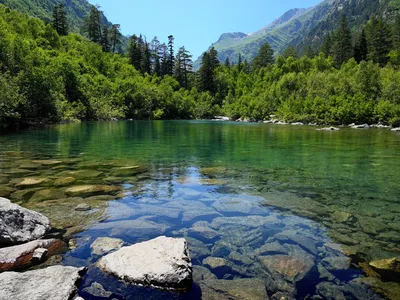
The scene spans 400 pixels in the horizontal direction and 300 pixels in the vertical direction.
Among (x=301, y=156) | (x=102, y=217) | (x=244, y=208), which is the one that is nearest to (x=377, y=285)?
(x=244, y=208)

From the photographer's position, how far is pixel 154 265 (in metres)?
5.34

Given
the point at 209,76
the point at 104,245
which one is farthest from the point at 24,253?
the point at 209,76


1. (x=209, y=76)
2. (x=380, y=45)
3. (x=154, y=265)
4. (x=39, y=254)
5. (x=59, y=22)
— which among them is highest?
(x=59, y=22)

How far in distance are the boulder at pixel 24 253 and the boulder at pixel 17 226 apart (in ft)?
1.40

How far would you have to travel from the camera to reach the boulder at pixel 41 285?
14.2 feet

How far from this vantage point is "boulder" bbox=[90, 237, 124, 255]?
6488mm

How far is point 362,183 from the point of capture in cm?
1313

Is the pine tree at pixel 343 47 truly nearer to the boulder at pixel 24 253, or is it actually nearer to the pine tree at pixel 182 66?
the pine tree at pixel 182 66

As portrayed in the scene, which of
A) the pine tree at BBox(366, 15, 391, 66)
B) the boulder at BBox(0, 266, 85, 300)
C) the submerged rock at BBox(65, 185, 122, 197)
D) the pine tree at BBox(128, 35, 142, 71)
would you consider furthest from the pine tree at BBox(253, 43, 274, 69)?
the boulder at BBox(0, 266, 85, 300)

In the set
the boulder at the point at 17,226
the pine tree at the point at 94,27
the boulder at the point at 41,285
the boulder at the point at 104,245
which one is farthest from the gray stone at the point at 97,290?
the pine tree at the point at 94,27

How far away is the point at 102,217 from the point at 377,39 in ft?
387

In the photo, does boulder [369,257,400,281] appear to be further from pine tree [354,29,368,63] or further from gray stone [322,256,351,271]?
pine tree [354,29,368,63]

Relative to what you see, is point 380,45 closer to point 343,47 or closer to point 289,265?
point 343,47

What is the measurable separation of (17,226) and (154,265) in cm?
365
